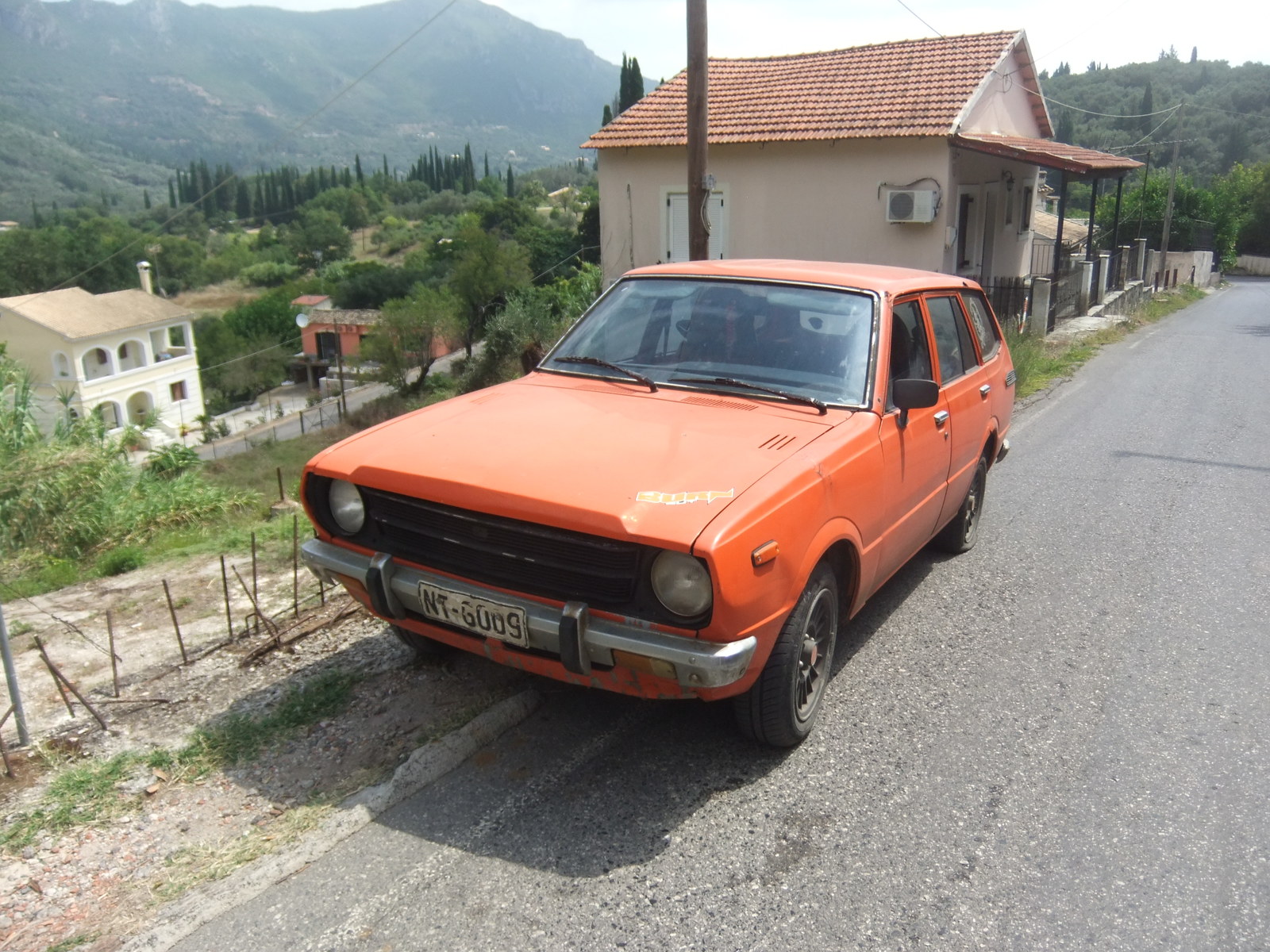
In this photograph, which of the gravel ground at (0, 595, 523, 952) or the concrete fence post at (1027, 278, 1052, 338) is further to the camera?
the concrete fence post at (1027, 278, 1052, 338)

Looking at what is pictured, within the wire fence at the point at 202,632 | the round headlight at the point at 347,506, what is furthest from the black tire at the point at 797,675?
the wire fence at the point at 202,632

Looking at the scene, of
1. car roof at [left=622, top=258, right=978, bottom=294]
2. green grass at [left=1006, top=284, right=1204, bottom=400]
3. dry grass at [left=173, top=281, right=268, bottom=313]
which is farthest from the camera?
dry grass at [left=173, top=281, right=268, bottom=313]

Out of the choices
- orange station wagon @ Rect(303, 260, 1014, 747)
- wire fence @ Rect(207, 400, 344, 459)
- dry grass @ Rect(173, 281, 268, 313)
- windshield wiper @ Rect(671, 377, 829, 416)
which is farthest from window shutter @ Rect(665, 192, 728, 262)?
dry grass @ Rect(173, 281, 268, 313)

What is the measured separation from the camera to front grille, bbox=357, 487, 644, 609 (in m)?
2.99

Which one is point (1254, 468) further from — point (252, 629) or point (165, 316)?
point (165, 316)

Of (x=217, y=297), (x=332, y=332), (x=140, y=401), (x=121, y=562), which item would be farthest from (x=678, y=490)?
(x=217, y=297)

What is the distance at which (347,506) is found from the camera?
354cm

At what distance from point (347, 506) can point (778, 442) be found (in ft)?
5.45

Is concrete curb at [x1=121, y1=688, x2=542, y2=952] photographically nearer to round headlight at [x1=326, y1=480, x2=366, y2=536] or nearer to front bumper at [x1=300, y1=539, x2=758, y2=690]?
front bumper at [x1=300, y1=539, x2=758, y2=690]

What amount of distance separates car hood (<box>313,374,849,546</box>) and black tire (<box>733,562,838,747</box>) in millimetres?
553

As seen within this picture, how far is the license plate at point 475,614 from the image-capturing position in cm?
309

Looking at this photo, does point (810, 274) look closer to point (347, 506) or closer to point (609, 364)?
point (609, 364)

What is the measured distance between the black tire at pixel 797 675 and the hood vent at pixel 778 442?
47cm

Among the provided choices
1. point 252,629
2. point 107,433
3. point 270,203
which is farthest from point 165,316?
point 270,203
